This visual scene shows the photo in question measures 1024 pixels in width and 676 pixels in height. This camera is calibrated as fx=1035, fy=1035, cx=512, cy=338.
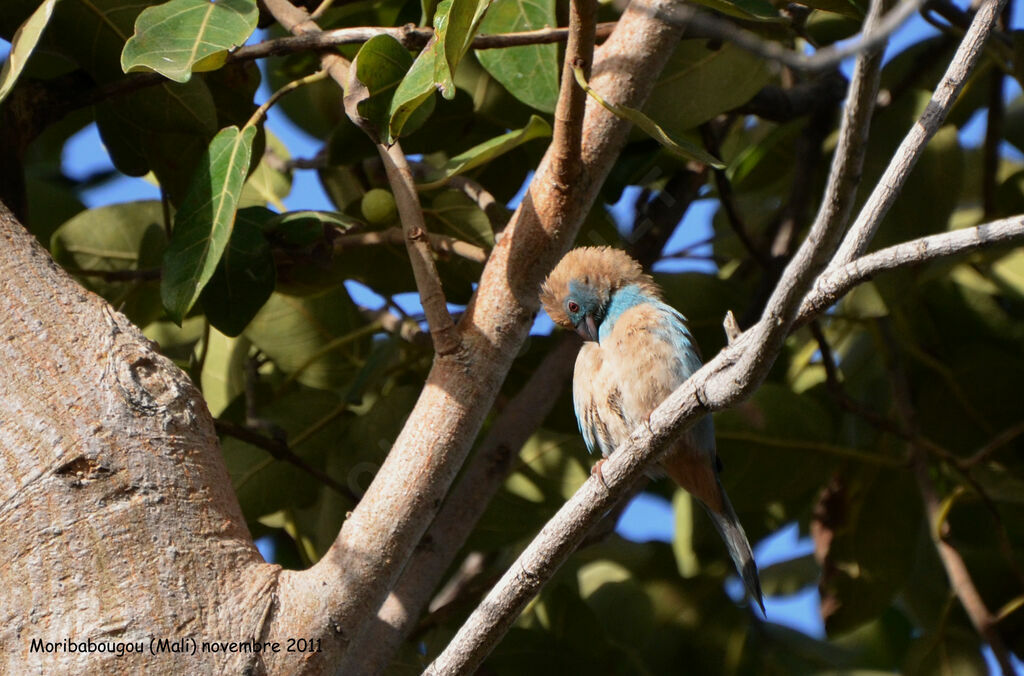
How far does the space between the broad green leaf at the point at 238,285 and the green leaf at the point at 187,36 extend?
0.47 m

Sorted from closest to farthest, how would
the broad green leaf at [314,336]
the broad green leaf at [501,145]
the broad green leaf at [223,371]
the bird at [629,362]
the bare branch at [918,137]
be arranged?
1. the bare branch at [918,137]
2. the broad green leaf at [501,145]
3. the bird at [629,362]
4. the broad green leaf at [314,336]
5. the broad green leaf at [223,371]

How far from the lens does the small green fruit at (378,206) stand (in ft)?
8.20

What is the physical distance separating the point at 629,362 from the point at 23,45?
149 cm

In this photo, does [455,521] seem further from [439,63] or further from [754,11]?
[754,11]

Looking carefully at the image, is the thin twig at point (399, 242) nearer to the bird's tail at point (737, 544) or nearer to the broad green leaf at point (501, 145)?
the broad green leaf at point (501, 145)

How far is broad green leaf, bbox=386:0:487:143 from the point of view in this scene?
155 cm

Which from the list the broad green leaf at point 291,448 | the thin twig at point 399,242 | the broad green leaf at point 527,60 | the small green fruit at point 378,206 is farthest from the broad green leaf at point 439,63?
the broad green leaf at point 291,448

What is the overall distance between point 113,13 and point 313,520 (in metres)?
1.40

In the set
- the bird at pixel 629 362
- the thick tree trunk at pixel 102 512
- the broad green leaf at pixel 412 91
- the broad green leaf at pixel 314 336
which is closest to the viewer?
the thick tree trunk at pixel 102 512

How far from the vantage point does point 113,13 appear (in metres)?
2.25

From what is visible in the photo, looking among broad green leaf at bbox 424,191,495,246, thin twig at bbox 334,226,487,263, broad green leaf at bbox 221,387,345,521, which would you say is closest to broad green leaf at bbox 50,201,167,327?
broad green leaf at bbox 221,387,345,521

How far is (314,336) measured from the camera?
291cm

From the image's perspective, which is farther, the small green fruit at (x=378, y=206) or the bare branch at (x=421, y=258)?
the small green fruit at (x=378, y=206)

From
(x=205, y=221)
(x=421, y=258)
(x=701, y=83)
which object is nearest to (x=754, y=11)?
(x=701, y=83)
